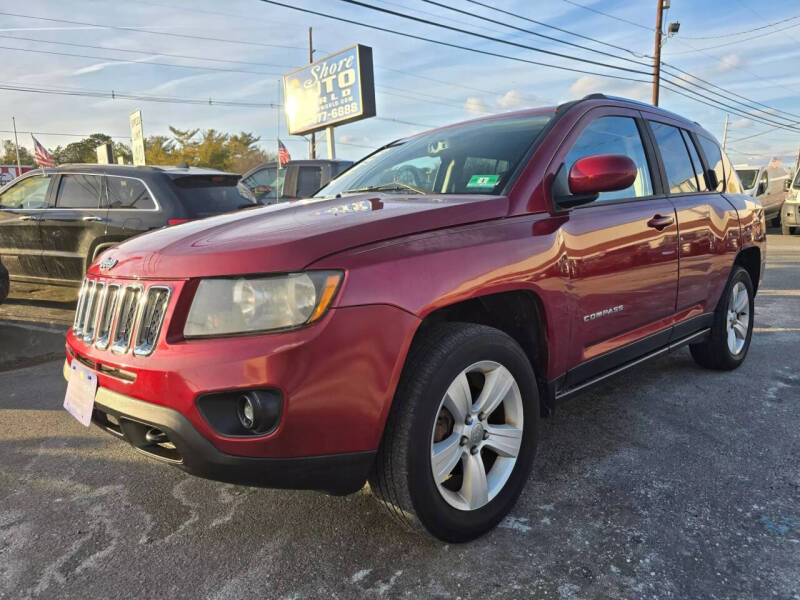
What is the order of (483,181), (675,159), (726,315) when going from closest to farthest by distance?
1. (483,181)
2. (675,159)
3. (726,315)

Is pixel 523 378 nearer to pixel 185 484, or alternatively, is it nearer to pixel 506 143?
pixel 506 143

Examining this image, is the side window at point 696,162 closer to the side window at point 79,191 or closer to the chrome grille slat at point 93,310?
the chrome grille slat at point 93,310

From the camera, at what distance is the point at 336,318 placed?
5.54ft

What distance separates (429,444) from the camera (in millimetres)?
1878

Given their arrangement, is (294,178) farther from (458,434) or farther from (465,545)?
(465,545)

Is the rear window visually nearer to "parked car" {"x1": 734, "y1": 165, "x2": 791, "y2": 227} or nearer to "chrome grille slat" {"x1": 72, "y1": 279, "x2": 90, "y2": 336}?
"chrome grille slat" {"x1": 72, "y1": 279, "x2": 90, "y2": 336}

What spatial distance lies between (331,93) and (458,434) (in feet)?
56.9

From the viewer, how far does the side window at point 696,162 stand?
12.1 feet

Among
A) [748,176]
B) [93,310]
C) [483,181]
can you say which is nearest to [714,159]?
[483,181]

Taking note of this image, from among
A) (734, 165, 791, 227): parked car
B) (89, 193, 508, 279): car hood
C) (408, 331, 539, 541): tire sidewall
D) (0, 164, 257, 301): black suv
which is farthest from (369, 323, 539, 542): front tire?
(734, 165, 791, 227): parked car

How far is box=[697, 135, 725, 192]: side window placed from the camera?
3883mm

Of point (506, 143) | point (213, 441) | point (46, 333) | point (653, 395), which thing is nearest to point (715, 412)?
point (653, 395)

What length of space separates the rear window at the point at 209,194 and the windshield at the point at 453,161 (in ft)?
8.93

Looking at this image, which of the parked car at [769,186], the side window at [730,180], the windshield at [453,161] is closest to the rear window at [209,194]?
the windshield at [453,161]
